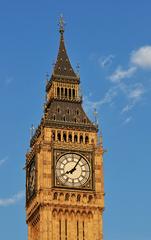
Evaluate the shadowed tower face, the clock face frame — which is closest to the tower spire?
the shadowed tower face

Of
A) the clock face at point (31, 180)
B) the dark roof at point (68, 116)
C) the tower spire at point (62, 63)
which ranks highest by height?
the tower spire at point (62, 63)

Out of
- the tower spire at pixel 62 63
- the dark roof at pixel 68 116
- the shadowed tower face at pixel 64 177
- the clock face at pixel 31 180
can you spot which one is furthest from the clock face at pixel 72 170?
the tower spire at pixel 62 63

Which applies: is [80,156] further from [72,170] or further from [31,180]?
[31,180]

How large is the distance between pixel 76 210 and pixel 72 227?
185 cm

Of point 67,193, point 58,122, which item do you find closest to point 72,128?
point 58,122

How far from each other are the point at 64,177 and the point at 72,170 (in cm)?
114

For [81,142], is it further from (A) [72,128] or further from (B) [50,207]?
(B) [50,207]

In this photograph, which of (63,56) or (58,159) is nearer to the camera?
(58,159)

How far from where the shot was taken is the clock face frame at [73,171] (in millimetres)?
89062

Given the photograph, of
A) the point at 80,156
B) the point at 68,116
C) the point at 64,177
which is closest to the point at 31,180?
the point at 64,177

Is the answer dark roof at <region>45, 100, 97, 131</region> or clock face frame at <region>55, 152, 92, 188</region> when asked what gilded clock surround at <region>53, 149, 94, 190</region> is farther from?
dark roof at <region>45, 100, 97, 131</region>

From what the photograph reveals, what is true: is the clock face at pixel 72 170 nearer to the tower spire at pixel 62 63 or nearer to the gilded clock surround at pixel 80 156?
the gilded clock surround at pixel 80 156

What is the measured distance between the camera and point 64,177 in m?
89.2

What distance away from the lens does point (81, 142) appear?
91.8m
